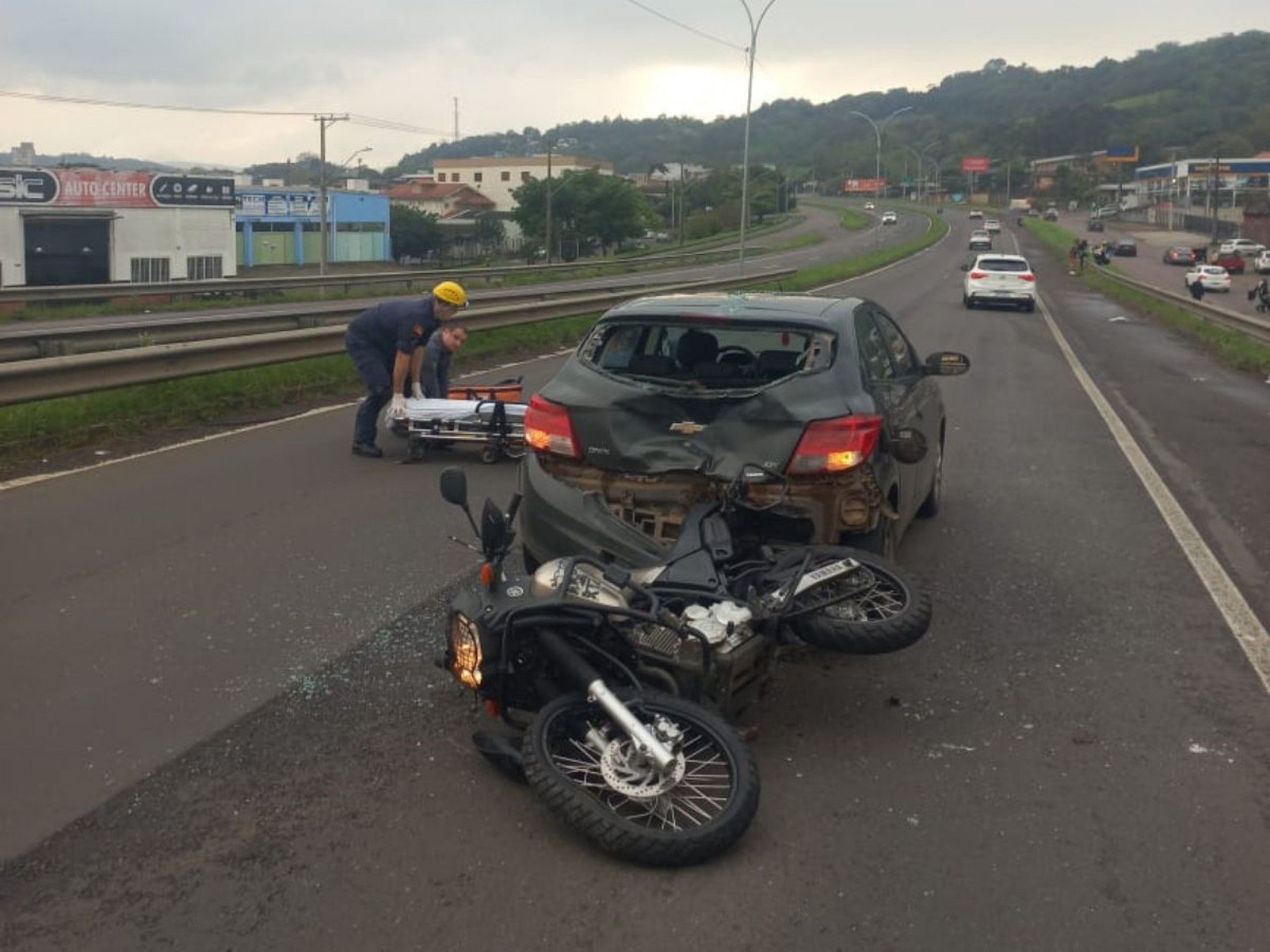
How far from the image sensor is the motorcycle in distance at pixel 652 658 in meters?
3.76

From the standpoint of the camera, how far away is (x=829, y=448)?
526cm

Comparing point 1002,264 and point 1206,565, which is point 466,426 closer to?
point 1206,565

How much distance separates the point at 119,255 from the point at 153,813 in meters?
57.7

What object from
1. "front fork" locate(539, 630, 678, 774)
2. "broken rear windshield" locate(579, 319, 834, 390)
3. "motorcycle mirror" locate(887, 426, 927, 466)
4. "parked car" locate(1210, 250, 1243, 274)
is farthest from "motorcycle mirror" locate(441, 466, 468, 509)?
"parked car" locate(1210, 250, 1243, 274)

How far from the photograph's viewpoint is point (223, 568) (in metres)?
6.70

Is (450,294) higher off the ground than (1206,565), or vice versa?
(450,294)

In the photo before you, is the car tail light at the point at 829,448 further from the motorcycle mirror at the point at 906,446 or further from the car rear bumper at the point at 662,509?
the motorcycle mirror at the point at 906,446

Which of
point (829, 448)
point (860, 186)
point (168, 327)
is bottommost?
point (168, 327)

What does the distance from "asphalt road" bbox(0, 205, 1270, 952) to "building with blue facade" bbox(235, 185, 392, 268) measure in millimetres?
66526

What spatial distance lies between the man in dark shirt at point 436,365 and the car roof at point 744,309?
4263mm

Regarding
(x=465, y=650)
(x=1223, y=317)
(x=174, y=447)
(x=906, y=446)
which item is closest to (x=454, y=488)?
(x=465, y=650)

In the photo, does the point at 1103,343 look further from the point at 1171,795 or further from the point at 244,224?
the point at 244,224

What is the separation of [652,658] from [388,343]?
21.7 ft

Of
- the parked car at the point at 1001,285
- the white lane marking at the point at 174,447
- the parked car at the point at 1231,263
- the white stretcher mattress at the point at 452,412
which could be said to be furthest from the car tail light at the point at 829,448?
the parked car at the point at 1231,263
